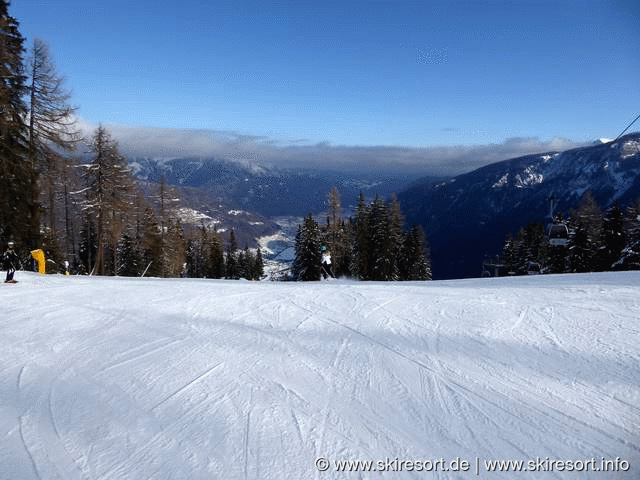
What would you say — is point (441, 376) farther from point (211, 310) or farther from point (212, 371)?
point (211, 310)

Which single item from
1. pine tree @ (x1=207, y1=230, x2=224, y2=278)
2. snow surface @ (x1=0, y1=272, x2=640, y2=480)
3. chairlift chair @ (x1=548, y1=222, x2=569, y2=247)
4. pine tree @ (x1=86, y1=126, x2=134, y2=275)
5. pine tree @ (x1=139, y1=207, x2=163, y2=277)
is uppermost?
pine tree @ (x1=86, y1=126, x2=134, y2=275)

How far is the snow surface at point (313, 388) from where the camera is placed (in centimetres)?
381

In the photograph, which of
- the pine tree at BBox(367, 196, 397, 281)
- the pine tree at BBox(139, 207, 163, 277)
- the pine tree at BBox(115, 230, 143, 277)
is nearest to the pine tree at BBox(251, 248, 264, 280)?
the pine tree at BBox(115, 230, 143, 277)

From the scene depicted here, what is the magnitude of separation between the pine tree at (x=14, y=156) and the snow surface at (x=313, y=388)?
14034mm

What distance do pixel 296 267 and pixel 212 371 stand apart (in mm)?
39416

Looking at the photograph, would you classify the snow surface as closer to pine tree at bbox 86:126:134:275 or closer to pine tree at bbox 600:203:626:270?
pine tree at bbox 86:126:134:275

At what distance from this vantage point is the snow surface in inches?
150

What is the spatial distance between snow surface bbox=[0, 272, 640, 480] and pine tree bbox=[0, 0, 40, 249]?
14.0 meters

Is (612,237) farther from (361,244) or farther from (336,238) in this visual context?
(336,238)

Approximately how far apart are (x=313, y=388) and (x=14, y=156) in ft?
71.1

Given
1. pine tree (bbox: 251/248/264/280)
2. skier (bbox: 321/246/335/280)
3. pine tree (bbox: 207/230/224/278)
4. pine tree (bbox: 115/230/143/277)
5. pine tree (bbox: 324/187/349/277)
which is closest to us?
pine tree (bbox: 115/230/143/277)

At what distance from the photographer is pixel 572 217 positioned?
143 feet

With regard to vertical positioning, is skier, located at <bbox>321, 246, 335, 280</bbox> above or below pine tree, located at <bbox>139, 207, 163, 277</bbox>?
below

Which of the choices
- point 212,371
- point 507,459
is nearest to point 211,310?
point 212,371
